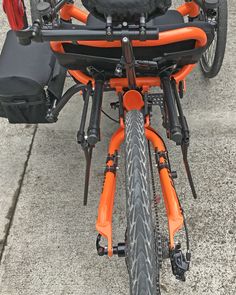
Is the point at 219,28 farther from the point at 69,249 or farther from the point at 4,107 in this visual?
the point at 69,249

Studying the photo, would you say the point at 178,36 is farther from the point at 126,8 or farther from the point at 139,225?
the point at 139,225

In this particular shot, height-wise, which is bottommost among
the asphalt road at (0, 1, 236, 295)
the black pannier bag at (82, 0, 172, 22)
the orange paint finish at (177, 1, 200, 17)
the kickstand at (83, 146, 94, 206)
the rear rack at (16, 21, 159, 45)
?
the asphalt road at (0, 1, 236, 295)

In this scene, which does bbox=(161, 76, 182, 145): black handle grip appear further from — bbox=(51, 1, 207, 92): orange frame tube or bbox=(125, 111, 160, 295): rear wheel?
bbox=(125, 111, 160, 295): rear wheel

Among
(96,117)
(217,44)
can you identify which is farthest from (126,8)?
(217,44)

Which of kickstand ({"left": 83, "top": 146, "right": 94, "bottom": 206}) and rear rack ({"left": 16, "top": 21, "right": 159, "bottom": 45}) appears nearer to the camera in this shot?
rear rack ({"left": 16, "top": 21, "right": 159, "bottom": 45})

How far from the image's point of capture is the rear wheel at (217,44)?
2560mm

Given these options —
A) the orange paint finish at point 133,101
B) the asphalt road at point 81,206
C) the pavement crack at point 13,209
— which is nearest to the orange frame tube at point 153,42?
the orange paint finish at point 133,101

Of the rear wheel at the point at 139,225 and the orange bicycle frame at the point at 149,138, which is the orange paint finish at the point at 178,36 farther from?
the rear wheel at the point at 139,225

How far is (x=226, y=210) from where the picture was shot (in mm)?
2537

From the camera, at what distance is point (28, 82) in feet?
8.05

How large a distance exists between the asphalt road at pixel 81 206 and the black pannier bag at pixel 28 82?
36 cm

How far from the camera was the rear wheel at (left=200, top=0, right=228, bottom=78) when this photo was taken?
2.56 m

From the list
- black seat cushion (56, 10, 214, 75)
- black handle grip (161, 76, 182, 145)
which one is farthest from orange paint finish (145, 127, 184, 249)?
black seat cushion (56, 10, 214, 75)

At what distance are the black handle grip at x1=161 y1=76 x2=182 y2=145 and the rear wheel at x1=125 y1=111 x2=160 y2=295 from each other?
311 mm
